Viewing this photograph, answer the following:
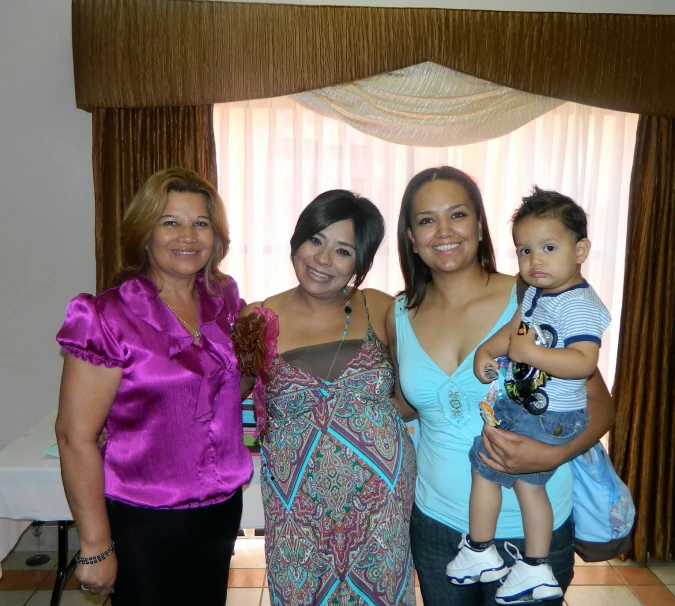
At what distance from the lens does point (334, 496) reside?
1.77m

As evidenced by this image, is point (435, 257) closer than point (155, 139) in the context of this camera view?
Yes

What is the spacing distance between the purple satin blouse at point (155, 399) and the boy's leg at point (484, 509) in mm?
668

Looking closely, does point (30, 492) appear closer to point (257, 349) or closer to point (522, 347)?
point (257, 349)

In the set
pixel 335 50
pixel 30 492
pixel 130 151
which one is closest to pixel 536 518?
pixel 30 492

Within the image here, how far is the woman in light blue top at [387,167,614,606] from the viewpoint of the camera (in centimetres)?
161

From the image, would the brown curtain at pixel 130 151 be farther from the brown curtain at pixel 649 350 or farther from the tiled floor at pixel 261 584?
the brown curtain at pixel 649 350

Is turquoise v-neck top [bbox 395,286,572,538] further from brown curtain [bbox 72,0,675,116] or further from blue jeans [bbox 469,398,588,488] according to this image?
brown curtain [bbox 72,0,675,116]

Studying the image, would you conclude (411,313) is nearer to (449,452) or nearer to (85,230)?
(449,452)

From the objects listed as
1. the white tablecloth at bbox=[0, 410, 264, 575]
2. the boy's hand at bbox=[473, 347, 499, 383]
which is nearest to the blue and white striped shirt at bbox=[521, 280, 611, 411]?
the boy's hand at bbox=[473, 347, 499, 383]

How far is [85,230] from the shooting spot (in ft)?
10.8

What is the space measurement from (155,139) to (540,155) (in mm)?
2026

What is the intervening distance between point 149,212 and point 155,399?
50cm

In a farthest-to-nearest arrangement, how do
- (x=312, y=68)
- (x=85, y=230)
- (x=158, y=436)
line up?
(x=85, y=230) → (x=312, y=68) → (x=158, y=436)

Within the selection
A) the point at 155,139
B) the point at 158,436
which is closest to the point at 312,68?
the point at 155,139
